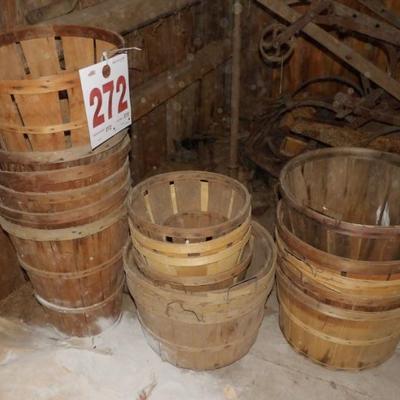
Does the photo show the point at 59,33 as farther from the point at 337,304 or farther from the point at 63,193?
the point at 337,304

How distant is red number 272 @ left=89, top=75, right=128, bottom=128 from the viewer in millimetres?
2355

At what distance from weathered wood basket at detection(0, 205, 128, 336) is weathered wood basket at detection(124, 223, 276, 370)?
0.64ft

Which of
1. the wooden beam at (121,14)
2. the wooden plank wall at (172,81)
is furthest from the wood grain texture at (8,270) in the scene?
the wooden beam at (121,14)

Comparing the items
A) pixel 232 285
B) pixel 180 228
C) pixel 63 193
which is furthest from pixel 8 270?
pixel 232 285

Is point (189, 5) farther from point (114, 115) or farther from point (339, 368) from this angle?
point (339, 368)

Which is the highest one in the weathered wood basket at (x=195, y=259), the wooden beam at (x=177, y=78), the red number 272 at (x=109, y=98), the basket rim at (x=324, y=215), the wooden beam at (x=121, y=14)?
the wooden beam at (x=121, y=14)

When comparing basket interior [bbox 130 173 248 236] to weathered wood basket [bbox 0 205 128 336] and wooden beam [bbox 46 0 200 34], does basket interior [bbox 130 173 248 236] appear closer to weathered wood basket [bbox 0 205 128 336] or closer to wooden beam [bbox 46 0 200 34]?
weathered wood basket [bbox 0 205 128 336]

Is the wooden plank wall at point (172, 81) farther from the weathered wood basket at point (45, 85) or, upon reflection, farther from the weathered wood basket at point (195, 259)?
the weathered wood basket at point (195, 259)

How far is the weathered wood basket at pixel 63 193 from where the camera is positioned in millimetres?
2475

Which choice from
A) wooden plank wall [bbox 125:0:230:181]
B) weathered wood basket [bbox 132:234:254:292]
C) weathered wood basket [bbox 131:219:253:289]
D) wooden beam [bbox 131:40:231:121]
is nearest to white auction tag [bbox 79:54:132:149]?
weathered wood basket [bbox 131:219:253:289]

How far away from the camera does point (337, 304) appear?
264 cm

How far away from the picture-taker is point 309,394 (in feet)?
9.44

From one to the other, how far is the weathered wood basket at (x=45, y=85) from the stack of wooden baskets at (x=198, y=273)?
0.63m

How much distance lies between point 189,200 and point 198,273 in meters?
0.71
